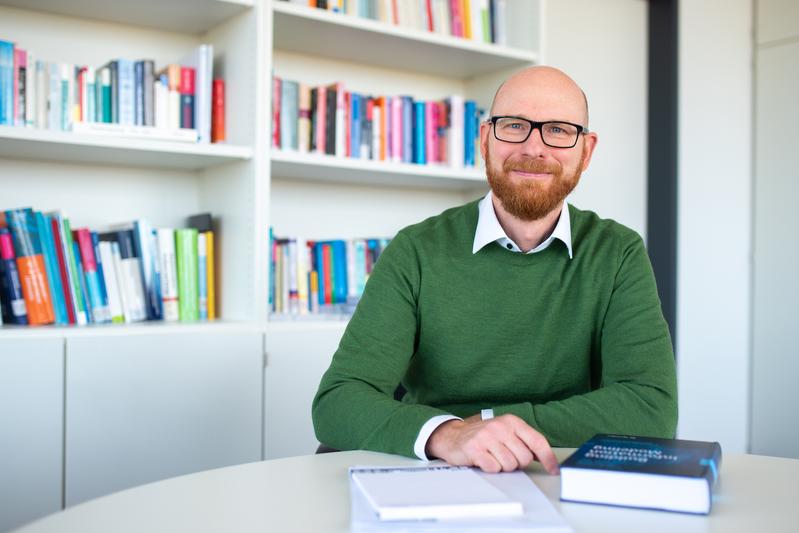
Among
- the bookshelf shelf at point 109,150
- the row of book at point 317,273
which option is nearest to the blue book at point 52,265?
the bookshelf shelf at point 109,150

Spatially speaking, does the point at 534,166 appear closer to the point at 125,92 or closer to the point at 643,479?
the point at 643,479

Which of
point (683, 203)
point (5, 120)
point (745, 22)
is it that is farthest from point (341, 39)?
point (745, 22)

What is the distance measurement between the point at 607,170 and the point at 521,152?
230 cm

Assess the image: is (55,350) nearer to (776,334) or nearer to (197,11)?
(197,11)

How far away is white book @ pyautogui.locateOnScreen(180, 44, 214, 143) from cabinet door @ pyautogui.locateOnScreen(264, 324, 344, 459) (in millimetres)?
649

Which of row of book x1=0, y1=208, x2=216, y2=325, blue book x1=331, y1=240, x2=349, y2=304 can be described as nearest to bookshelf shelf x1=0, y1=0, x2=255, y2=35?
row of book x1=0, y1=208, x2=216, y2=325

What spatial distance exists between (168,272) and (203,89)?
22.4 inches

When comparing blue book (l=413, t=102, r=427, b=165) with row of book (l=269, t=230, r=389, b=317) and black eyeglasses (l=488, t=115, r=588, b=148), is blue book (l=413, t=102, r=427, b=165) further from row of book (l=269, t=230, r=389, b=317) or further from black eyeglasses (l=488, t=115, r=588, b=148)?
black eyeglasses (l=488, t=115, r=588, b=148)

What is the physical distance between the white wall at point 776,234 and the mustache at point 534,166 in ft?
8.21

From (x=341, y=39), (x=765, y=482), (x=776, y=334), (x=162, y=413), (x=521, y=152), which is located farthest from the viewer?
(x=776, y=334)

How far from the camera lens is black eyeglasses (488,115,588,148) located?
1624mm

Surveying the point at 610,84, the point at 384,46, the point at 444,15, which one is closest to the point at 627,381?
the point at 384,46

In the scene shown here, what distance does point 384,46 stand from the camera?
2.91 meters

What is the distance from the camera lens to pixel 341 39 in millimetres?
2834
